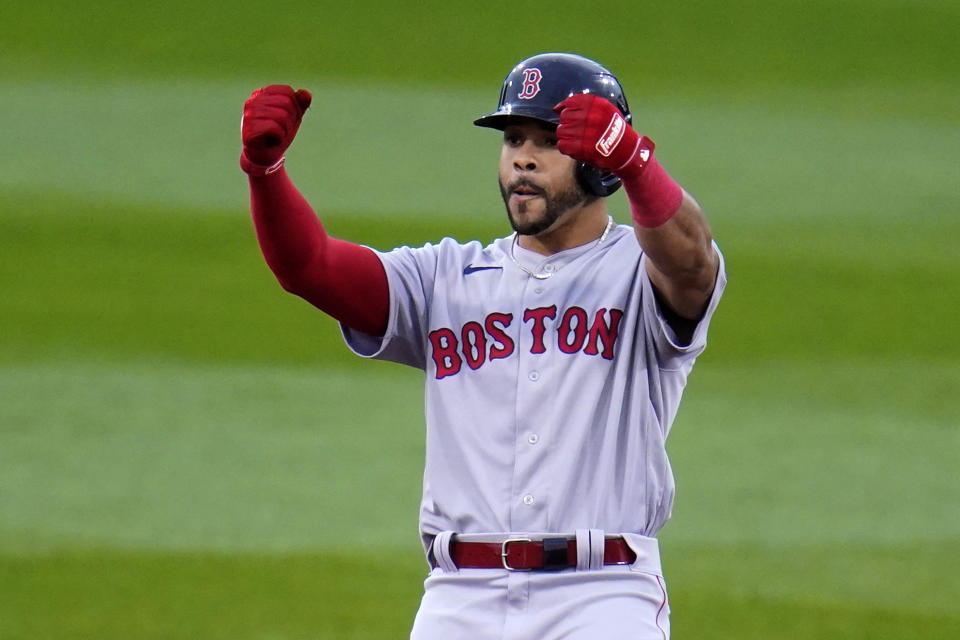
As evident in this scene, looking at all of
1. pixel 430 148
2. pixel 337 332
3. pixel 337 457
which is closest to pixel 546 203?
pixel 337 457

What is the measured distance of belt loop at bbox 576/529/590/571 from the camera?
3.03 metres

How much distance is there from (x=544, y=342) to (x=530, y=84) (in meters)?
0.60

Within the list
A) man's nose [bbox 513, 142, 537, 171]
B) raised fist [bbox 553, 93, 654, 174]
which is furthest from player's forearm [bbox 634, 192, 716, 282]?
man's nose [bbox 513, 142, 537, 171]

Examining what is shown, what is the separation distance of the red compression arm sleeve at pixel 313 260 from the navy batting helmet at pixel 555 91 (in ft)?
1.56

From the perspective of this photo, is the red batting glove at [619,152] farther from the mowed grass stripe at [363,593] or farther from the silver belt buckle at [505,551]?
the mowed grass stripe at [363,593]

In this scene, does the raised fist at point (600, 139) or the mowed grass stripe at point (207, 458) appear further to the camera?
the mowed grass stripe at point (207, 458)

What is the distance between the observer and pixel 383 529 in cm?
660

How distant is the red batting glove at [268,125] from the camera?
2.98 metres

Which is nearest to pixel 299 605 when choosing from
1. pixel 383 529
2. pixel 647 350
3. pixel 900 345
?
pixel 383 529

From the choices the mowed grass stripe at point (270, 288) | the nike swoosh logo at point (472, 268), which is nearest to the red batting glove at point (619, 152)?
the nike swoosh logo at point (472, 268)

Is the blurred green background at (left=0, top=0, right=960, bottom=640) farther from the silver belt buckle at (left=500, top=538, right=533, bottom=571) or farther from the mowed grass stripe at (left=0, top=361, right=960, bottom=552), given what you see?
the silver belt buckle at (left=500, top=538, right=533, bottom=571)

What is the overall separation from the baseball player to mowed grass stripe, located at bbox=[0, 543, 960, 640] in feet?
8.62

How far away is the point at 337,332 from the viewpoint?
841 cm

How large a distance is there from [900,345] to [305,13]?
206 inches
